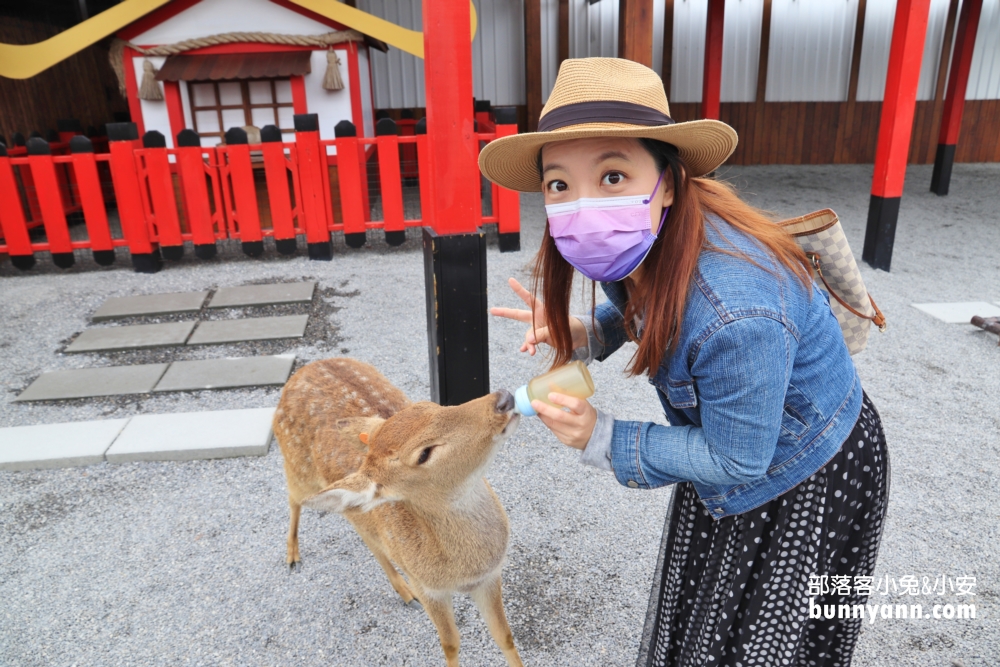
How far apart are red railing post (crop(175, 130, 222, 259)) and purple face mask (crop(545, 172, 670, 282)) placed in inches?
241

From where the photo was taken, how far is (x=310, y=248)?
6930mm

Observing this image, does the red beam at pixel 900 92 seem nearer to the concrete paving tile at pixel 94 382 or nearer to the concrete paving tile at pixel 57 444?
the concrete paving tile at pixel 94 382

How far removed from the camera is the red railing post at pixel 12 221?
6.36 m

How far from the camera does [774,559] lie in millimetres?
1449

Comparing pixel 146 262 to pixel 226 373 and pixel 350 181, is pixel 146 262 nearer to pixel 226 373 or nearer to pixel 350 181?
pixel 350 181

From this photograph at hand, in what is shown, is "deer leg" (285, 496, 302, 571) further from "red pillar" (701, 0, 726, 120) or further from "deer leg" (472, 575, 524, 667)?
"red pillar" (701, 0, 726, 120)

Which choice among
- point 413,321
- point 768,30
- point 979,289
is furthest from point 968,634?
point 768,30

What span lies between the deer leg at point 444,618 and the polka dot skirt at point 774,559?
2.32 ft

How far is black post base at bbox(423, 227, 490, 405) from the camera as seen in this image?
120 inches

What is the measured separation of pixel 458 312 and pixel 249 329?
264 cm

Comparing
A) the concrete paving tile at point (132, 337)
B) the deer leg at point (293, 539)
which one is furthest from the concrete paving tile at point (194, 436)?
the concrete paving tile at point (132, 337)

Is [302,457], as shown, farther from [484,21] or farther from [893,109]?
[484,21]

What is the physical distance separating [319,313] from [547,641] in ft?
12.5

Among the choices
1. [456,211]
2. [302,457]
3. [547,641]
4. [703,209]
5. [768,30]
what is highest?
[768,30]
